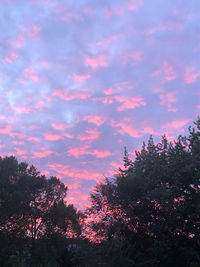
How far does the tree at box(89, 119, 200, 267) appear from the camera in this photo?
101 ft

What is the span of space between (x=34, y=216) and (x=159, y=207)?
63.5 feet

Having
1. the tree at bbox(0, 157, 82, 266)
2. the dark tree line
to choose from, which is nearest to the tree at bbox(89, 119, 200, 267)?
the dark tree line

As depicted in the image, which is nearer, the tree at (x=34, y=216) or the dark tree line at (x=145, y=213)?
the dark tree line at (x=145, y=213)

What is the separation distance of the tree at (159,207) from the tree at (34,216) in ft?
27.0

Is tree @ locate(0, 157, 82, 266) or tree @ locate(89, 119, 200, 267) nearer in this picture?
tree @ locate(89, 119, 200, 267)

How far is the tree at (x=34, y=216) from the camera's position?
39.8m

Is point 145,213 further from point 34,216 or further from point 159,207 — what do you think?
point 34,216

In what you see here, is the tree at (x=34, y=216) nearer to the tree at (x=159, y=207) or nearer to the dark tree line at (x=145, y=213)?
the dark tree line at (x=145, y=213)

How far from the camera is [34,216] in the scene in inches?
1745

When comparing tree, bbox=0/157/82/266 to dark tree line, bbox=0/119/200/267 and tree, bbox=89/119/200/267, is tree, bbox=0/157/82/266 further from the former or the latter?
tree, bbox=89/119/200/267

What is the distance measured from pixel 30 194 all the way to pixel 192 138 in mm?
24044

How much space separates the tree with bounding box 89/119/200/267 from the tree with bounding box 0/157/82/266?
8.22m

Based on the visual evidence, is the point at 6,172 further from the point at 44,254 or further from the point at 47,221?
the point at 44,254

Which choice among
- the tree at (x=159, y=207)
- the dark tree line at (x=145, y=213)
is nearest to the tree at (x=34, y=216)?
the dark tree line at (x=145, y=213)
